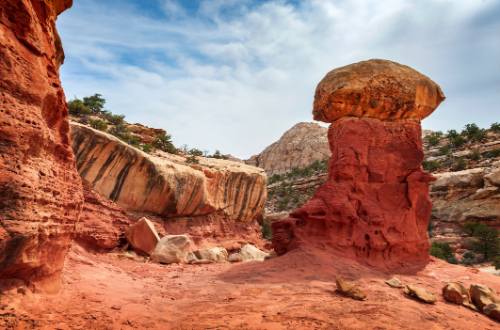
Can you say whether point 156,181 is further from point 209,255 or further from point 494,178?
point 494,178

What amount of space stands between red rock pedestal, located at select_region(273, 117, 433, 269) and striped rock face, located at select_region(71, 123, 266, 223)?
20.3ft

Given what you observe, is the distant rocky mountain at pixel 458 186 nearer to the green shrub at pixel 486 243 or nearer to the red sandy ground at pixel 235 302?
the green shrub at pixel 486 243

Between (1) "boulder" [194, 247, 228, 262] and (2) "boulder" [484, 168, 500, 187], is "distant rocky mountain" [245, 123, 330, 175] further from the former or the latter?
(1) "boulder" [194, 247, 228, 262]

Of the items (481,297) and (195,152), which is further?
(195,152)

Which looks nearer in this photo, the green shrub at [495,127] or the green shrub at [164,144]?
the green shrub at [164,144]

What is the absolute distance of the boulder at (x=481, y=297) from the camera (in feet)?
26.2

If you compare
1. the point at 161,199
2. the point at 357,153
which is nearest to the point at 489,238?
the point at 357,153

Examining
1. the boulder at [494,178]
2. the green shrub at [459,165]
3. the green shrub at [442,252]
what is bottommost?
the green shrub at [442,252]

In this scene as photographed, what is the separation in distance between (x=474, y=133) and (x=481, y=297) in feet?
124

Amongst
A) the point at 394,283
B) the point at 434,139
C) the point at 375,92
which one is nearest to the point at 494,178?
the point at 434,139

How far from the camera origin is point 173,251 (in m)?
12.7

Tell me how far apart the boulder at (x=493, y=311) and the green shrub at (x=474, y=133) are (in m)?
37.6

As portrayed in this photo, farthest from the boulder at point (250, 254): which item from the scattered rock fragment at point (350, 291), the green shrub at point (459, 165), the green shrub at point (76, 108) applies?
the green shrub at point (459, 165)

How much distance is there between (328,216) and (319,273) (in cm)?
250
